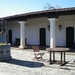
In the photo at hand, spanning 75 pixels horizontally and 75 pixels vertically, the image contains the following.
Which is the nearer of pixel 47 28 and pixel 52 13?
pixel 52 13

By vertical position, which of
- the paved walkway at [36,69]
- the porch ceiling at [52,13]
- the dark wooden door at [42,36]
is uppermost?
the porch ceiling at [52,13]

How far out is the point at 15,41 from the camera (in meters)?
19.7

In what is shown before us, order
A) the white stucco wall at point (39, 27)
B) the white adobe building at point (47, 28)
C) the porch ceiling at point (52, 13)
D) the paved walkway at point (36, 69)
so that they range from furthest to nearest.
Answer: the white stucco wall at point (39, 27)
the white adobe building at point (47, 28)
the porch ceiling at point (52, 13)
the paved walkway at point (36, 69)

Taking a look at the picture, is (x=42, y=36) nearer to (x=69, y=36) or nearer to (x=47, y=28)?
(x=47, y=28)

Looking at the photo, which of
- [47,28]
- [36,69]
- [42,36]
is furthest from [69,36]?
[36,69]

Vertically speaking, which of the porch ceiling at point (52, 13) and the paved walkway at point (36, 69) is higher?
the porch ceiling at point (52, 13)

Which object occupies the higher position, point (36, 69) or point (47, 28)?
point (47, 28)

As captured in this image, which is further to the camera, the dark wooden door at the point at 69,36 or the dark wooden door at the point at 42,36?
the dark wooden door at the point at 42,36

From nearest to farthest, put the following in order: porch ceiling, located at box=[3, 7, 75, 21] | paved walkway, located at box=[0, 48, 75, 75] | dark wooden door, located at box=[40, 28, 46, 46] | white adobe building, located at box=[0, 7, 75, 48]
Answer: paved walkway, located at box=[0, 48, 75, 75] < porch ceiling, located at box=[3, 7, 75, 21] < white adobe building, located at box=[0, 7, 75, 48] < dark wooden door, located at box=[40, 28, 46, 46]

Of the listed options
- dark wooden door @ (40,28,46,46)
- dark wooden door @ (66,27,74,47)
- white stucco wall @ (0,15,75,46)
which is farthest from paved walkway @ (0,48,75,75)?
dark wooden door @ (40,28,46,46)

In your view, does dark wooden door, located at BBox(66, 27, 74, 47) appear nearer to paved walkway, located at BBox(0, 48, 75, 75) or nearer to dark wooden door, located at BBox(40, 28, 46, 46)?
dark wooden door, located at BBox(40, 28, 46, 46)

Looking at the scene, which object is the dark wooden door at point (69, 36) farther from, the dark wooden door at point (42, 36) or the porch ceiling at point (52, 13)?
the porch ceiling at point (52, 13)

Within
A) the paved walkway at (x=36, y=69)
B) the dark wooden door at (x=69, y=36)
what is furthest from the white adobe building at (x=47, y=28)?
the paved walkway at (x=36, y=69)

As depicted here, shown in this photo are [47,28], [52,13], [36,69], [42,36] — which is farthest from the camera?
[42,36]
